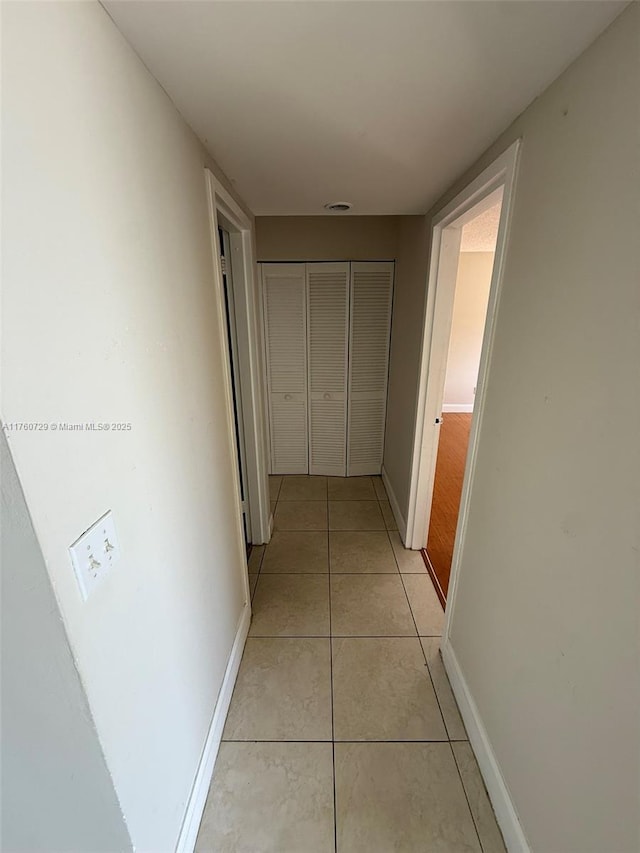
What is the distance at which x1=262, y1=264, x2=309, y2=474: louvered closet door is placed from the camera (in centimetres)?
292

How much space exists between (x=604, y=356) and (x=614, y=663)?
0.64 m

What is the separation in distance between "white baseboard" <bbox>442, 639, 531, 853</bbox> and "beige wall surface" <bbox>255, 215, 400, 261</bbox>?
270cm

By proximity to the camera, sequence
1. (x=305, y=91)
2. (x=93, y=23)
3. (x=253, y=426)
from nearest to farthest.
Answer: (x=93, y=23) → (x=305, y=91) → (x=253, y=426)

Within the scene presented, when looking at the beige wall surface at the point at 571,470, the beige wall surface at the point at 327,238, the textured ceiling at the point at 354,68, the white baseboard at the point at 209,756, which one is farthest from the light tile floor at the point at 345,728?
the beige wall surface at the point at 327,238

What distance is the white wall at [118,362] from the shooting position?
0.53m

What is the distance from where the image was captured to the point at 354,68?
861 millimetres

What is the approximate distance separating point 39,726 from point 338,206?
2275mm

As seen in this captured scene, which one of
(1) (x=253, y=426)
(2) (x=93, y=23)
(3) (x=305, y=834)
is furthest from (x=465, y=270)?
(3) (x=305, y=834)

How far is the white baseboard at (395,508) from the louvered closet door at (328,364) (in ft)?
1.40

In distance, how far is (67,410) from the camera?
60 centimetres

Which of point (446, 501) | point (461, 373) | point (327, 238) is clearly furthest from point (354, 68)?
point (461, 373)

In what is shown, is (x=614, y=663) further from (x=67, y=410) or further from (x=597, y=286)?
(x=67, y=410)

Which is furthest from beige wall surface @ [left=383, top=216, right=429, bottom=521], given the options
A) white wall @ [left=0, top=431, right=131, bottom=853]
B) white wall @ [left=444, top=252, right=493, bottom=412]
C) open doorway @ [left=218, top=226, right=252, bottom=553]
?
white wall @ [left=444, top=252, right=493, bottom=412]

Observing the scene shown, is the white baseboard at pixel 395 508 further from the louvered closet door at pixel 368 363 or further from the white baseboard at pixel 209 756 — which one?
the white baseboard at pixel 209 756
